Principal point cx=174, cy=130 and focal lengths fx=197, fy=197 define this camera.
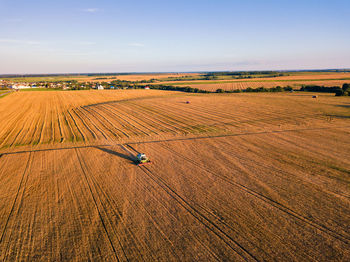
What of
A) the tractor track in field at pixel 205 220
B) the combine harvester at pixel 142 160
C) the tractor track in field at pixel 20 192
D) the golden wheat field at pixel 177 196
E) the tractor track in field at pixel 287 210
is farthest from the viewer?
the combine harvester at pixel 142 160

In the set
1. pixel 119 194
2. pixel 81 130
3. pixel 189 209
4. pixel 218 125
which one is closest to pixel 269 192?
pixel 189 209

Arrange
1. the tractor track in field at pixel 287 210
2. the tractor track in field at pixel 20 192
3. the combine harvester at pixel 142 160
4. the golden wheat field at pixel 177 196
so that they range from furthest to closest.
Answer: the combine harvester at pixel 142 160 → the tractor track in field at pixel 20 192 → the tractor track in field at pixel 287 210 → the golden wheat field at pixel 177 196

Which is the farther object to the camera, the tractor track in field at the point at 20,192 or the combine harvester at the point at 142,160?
the combine harvester at the point at 142,160

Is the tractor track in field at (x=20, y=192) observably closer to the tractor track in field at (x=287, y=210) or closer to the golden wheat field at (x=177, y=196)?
the golden wheat field at (x=177, y=196)

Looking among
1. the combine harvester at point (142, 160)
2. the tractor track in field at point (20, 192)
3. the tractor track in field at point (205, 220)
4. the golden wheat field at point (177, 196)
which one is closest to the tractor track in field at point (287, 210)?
the golden wheat field at point (177, 196)

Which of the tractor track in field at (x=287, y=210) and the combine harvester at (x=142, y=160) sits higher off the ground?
the combine harvester at (x=142, y=160)

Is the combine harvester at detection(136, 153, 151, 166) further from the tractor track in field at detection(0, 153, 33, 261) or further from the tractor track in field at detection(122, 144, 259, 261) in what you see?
the tractor track in field at detection(0, 153, 33, 261)

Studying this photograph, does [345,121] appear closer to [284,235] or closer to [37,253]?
[284,235]

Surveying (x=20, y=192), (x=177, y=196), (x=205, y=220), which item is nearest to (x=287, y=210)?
(x=205, y=220)

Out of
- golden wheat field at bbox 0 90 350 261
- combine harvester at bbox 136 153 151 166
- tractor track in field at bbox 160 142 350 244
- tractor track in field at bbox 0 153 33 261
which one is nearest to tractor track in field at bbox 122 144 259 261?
golden wheat field at bbox 0 90 350 261

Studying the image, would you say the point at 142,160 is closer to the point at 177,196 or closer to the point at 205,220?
the point at 177,196
